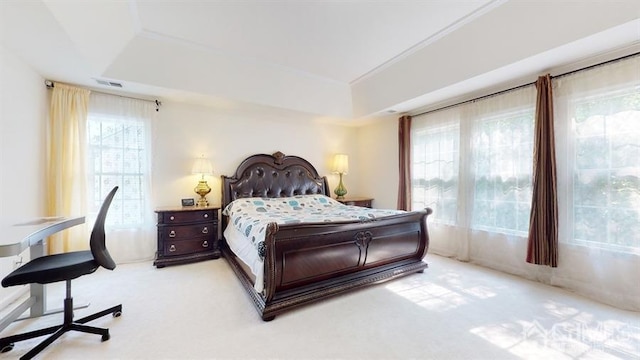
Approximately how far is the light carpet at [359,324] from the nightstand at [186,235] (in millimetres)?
506

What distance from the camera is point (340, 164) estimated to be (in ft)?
16.1

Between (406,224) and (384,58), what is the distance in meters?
2.24

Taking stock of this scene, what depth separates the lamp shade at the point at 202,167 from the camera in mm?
3684

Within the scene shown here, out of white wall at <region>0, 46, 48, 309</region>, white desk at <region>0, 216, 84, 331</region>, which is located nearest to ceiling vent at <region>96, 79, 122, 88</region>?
white wall at <region>0, 46, 48, 309</region>

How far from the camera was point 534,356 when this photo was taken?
164cm

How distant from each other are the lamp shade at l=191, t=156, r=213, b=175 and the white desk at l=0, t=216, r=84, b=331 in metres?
1.52

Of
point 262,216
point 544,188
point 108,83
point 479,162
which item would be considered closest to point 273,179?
point 262,216

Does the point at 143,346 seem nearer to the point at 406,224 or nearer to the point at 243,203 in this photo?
the point at 243,203

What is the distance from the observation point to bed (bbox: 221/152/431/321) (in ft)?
6.83

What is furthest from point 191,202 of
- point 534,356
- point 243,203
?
point 534,356

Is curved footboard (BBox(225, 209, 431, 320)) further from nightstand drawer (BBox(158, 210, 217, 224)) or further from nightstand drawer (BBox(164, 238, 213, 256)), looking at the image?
nightstand drawer (BBox(158, 210, 217, 224))

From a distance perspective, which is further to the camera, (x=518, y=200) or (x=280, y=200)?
(x=280, y=200)

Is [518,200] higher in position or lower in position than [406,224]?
higher

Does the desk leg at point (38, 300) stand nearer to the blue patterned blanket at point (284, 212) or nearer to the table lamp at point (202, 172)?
the blue patterned blanket at point (284, 212)
